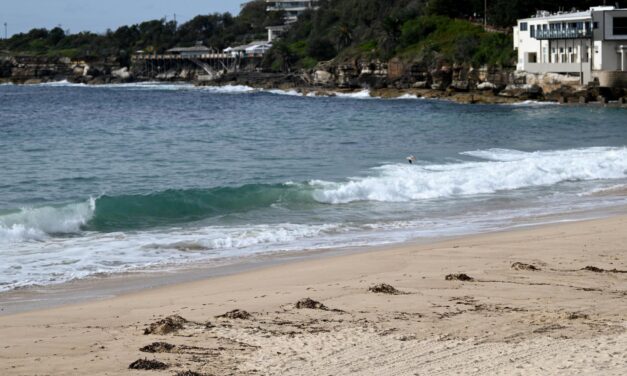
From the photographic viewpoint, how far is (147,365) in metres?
7.88

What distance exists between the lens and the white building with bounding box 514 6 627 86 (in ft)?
211

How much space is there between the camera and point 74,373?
7777 mm

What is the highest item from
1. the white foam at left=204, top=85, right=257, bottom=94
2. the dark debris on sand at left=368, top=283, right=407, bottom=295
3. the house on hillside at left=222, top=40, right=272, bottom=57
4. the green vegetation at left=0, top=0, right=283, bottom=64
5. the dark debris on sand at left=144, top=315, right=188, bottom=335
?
the green vegetation at left=0, top=0, right=283, bottom=64

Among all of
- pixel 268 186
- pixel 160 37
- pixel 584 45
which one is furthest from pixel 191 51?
pixel 268 186

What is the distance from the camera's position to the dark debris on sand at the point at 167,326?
9.05 m

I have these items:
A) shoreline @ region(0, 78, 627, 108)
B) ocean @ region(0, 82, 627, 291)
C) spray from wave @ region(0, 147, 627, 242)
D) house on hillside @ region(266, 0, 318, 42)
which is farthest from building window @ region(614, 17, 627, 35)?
house on hillside @ region(266, 0, 318, 42)

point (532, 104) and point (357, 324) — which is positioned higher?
point (357, 324)

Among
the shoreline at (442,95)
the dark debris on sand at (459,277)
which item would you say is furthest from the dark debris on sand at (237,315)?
the shoreline at (442,95)

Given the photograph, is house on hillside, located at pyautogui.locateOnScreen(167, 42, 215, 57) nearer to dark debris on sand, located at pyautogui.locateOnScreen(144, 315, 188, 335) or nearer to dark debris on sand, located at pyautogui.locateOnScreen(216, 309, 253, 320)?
dark debris on sand, located at pyautogui.locateOnScreen(216, 309, 253, 320)

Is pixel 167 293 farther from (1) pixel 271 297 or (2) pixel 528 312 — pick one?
(2) pixel 528 312

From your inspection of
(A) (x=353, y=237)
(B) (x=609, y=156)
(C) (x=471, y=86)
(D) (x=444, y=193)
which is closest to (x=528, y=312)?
(A) (x=353, y=237)

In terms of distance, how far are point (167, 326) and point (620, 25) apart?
61579mm

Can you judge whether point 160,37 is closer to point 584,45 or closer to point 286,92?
point 286,92

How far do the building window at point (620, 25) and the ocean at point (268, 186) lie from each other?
19.6 m
